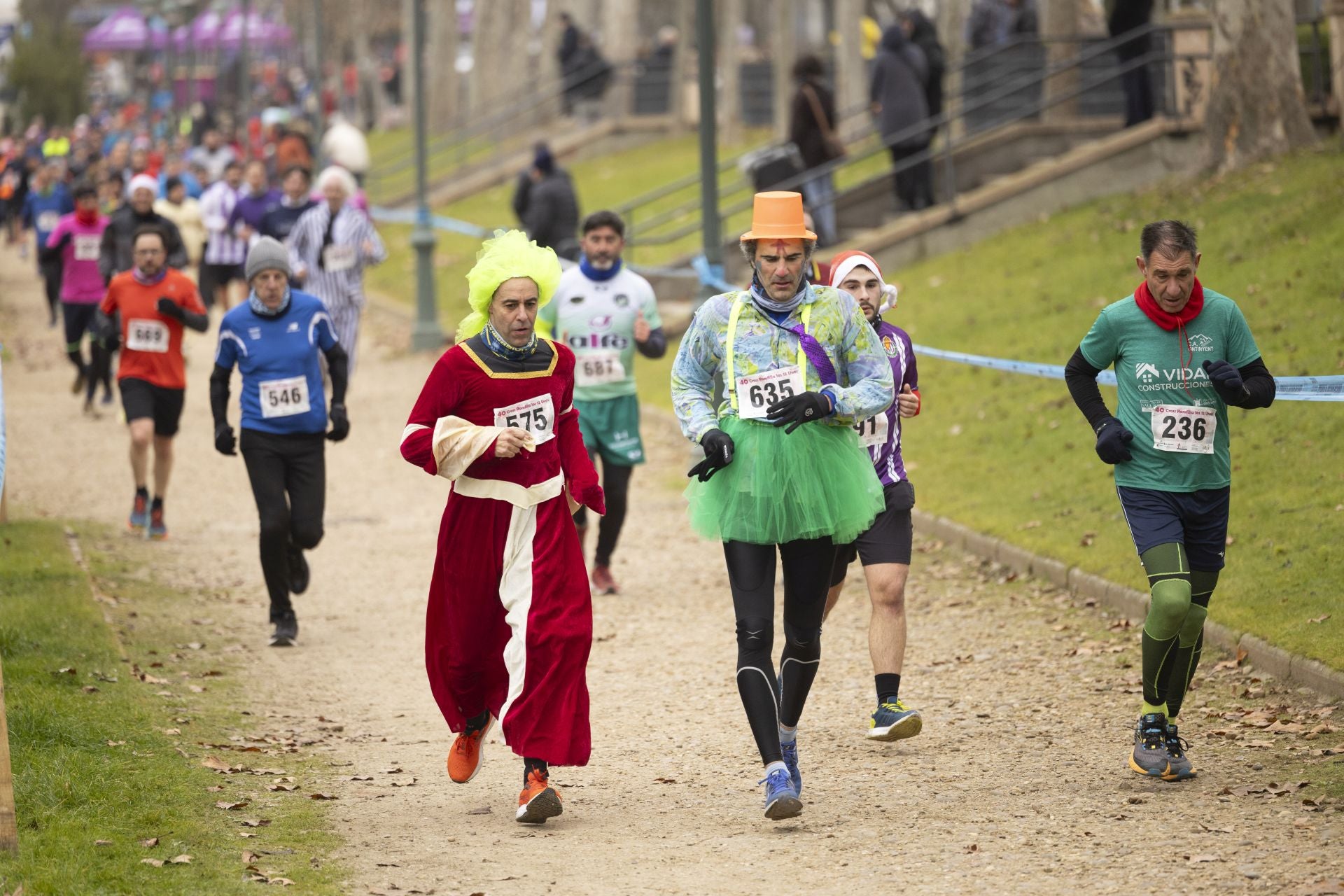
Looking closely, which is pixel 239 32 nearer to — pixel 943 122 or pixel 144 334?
pixel 943 122

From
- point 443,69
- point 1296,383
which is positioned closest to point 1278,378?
point 1296,383

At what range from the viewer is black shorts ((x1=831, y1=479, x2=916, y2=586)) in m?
7.92

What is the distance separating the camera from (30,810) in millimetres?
6480

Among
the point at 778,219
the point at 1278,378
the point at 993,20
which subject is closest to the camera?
the point at 778,219

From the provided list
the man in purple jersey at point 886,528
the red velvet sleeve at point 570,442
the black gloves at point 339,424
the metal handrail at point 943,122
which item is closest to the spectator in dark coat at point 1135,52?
the metal handrail at point 943,122

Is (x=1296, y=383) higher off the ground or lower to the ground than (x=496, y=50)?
lower

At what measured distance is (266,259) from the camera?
1024 centimetres

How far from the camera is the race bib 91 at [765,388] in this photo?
21.6 feet

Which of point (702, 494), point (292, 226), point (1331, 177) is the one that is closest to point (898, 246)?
point (1331, 177)

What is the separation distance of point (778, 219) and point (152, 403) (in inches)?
306

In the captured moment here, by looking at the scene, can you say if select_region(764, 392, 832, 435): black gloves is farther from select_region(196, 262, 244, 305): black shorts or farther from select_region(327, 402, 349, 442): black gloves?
select_region(196, 262, 244, 305): black shorts

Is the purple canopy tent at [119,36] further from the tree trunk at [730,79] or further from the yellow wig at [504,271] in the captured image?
the yellow wig at [504,271]

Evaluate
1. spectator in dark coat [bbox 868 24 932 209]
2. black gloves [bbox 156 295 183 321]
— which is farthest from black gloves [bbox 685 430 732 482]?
spectator in dark coat [bbox 868 24 932 209]

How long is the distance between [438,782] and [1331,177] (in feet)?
38.7
